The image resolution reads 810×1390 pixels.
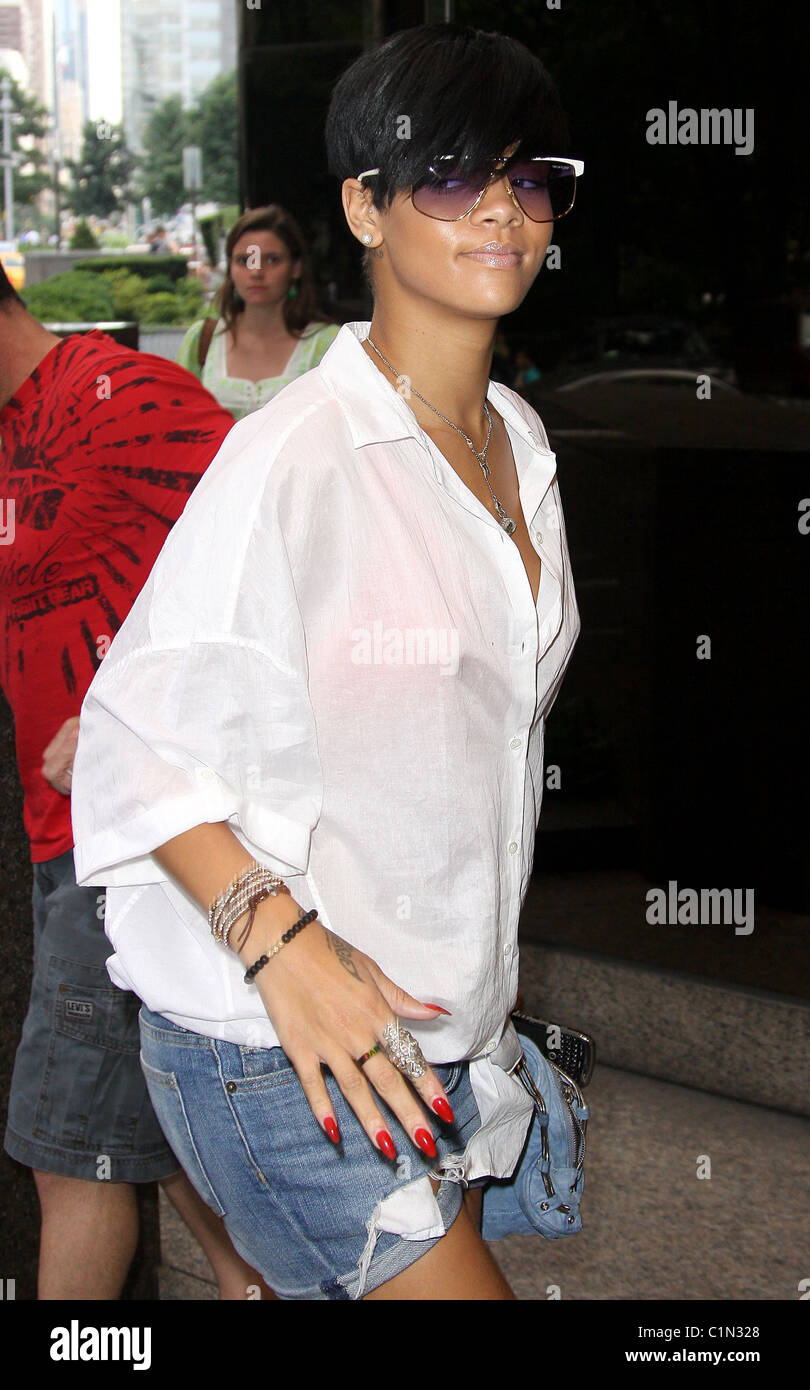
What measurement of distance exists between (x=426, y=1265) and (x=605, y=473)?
2.91m

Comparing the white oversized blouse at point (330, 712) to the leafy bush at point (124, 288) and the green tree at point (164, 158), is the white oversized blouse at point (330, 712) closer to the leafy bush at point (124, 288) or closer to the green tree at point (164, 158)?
the green tree at point (164, 158)

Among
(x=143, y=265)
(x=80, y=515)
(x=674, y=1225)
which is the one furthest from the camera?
(x=143, y=265)

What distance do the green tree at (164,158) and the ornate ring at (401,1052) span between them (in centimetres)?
447

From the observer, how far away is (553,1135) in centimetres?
211

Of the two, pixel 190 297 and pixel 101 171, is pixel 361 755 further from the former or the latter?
pixel 101 171

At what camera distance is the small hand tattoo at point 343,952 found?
1.48 m

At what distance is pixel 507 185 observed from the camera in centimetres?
184

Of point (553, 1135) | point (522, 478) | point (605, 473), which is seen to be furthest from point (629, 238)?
point (553, 1135)

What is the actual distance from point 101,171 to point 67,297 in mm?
475

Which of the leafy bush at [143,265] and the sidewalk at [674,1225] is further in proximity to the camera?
the leafy bush at [143,265]

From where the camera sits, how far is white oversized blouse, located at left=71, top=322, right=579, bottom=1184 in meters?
1.58

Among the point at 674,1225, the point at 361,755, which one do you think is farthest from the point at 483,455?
the point at 674,1225

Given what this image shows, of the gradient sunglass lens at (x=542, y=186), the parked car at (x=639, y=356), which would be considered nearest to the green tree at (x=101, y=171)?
the parked car at (x=639, y=356)

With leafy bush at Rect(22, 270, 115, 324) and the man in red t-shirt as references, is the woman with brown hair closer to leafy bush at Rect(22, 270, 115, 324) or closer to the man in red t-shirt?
leafy bush at Rect(22, 270, 115, 324)
